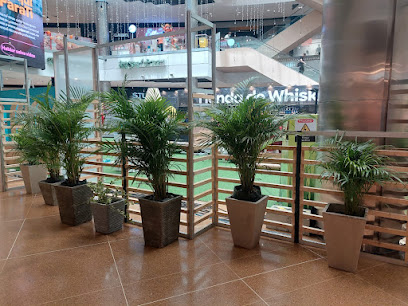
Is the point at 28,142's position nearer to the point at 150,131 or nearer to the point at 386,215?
the point at 150,131

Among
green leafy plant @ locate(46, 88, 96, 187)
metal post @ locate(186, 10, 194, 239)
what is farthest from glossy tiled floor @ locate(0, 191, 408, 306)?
green leafy plant @ locate(46, 88, 96, 187)

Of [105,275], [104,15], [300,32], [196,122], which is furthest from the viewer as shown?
Answer: [104,15]

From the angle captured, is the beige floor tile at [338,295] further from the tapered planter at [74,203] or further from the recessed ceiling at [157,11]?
the recessed ceiling at [157,11]

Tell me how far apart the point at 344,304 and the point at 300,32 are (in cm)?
1397

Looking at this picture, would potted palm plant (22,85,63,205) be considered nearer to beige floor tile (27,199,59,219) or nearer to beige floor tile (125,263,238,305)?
beige floor tile (27,199,59,219)

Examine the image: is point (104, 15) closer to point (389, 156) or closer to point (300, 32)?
point (300, 32)

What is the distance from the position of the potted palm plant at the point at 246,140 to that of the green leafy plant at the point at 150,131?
39 cm

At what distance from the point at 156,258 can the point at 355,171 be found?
6.59 feet

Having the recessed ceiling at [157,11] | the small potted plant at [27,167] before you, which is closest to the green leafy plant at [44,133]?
the small potted plant at [27,167]

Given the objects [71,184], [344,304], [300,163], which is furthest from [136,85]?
[344,304]

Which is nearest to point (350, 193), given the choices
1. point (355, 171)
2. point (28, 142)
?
point (355, 171)

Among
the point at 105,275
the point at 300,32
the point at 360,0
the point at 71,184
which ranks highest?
the point at 300,32

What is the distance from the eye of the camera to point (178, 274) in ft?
8.87

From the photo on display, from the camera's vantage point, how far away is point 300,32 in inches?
552
